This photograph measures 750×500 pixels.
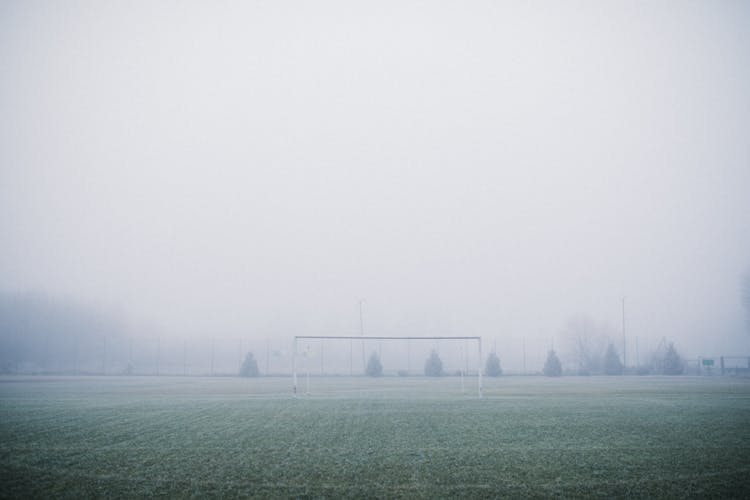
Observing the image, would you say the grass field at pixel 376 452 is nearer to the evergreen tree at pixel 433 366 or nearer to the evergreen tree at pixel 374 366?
the evergreen tree at pixel 374 366

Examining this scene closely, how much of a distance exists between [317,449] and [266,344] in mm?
88117

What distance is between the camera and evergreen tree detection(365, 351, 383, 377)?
241ft

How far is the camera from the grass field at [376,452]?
32.4 feet

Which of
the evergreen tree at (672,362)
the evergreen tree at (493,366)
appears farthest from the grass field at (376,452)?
the evergreen tree at (672,362)

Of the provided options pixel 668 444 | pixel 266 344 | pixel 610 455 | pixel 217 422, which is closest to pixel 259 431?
pixel 217 422

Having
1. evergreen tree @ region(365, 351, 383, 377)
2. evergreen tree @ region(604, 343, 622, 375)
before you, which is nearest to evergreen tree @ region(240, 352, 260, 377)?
evergreen tree @ region(365, 351, 383, 377)

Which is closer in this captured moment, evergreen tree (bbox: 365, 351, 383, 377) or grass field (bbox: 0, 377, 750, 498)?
grass field (bbox: 0, 377, 750, 498)

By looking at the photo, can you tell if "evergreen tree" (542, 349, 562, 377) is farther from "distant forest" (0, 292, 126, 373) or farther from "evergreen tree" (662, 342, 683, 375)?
"distant forest" (0, 292, 126, 373)

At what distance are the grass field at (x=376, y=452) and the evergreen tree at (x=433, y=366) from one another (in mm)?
52503

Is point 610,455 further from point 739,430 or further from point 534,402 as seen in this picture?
point 534,402

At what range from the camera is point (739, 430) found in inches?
645

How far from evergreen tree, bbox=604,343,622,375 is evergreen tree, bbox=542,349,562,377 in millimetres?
9274

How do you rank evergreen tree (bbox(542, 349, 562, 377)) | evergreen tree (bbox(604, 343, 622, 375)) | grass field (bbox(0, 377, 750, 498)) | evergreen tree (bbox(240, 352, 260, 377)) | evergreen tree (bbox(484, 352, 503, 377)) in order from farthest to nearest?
evergreen tree (bbox(604, 343, 622, 375)) → evergreen tree (bbox(542, 349, 562, 377)) → evergreen tree (bbox(240, 352, 260, 377)) → evergreen tree (bbox(484, 352, 503, 377)) → grass field (bbox(0, 377, 750, 498))

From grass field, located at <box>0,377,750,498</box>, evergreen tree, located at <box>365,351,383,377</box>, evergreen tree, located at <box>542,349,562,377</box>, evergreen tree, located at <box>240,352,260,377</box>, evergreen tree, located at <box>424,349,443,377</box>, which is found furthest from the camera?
evergreen tree, located at <box>542,349,562,377</box>
